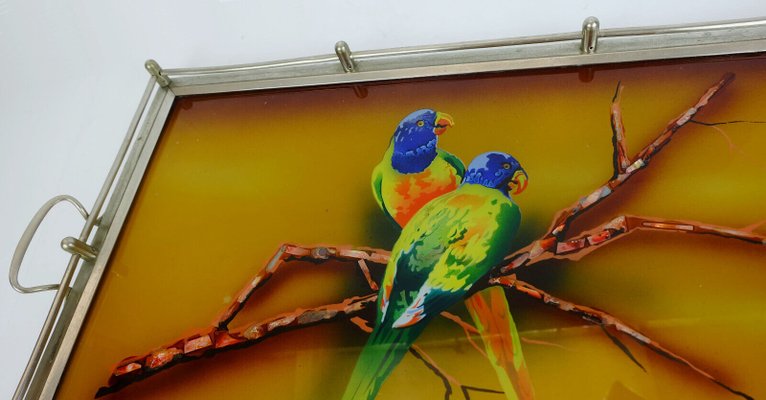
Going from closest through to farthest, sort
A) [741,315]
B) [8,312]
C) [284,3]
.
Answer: [741,315], [8,312], [284,3]

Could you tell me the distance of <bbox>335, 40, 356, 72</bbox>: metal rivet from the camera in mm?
890

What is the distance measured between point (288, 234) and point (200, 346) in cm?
18

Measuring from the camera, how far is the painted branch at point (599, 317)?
630mm

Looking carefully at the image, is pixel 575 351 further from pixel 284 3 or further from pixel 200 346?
pixel 284 3

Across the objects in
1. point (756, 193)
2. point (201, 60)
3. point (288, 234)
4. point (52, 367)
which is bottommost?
point (52, 367)

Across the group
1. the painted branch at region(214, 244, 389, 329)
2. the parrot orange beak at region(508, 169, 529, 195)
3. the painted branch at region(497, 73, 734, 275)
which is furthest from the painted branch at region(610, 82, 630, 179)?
the painted branch at region(214, 244, 389, 329)

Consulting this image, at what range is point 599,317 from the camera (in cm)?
67

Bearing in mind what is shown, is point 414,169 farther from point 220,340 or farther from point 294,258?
point 220,340

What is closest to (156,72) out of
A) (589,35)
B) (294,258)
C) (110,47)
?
(110,47)

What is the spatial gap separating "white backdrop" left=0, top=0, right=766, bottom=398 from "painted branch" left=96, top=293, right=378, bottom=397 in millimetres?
219

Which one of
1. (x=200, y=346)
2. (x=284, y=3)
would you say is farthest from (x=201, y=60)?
(x=200, y=346)

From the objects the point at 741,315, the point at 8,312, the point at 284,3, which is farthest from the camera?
the point at 284,3

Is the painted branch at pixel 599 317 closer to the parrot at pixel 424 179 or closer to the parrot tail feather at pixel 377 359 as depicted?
the parrot at pixel 424 179

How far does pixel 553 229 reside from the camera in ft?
2.42
